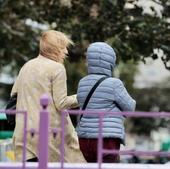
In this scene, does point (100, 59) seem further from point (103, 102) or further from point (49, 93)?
point (49, 93)

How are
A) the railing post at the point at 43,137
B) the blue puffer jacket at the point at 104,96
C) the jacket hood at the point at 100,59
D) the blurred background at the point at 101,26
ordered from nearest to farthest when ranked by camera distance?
the railing post at the point at 43,137
the blue puffer jacket at the point at 104,96
the jacket hood at the point at 100,59
the blurred background at the point at 101,26

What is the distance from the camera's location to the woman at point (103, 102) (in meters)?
6.60

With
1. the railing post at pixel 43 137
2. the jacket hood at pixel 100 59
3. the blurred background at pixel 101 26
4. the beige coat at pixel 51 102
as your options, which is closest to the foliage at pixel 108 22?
the blurred background at pixel 101 26

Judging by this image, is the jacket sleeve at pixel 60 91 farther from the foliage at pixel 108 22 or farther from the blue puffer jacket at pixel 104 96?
the foliage at pixel 108 22

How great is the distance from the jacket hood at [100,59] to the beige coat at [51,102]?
0.90 ft

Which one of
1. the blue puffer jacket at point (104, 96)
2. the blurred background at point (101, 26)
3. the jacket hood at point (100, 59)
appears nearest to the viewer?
the blue puffer jacket at point (104, 96)

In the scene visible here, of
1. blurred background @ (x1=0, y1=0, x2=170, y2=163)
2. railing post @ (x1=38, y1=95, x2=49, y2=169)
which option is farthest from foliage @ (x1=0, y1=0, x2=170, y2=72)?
railing post @ (x1=38, y1=95, x2=49, y2=169)

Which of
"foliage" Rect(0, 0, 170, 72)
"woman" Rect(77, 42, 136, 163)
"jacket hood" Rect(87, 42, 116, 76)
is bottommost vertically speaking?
"woman" Rect(77, 42, 136, 163)

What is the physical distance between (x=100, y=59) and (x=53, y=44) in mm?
438

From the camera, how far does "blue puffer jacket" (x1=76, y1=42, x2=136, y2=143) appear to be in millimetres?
6598

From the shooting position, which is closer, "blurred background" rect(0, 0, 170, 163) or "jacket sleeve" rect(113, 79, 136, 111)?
"jacket sleeve" rect(113, 79, 136, 111)

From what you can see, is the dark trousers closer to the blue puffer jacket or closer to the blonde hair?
the blue puffer jacket

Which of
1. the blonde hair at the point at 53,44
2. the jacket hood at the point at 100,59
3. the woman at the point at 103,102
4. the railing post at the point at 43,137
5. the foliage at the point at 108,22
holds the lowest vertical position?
the railing post at the point at 43,137

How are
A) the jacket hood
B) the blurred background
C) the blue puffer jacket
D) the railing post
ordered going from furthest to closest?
the blurred background → the jacket hood → the blue puffer jacket → the railing post
